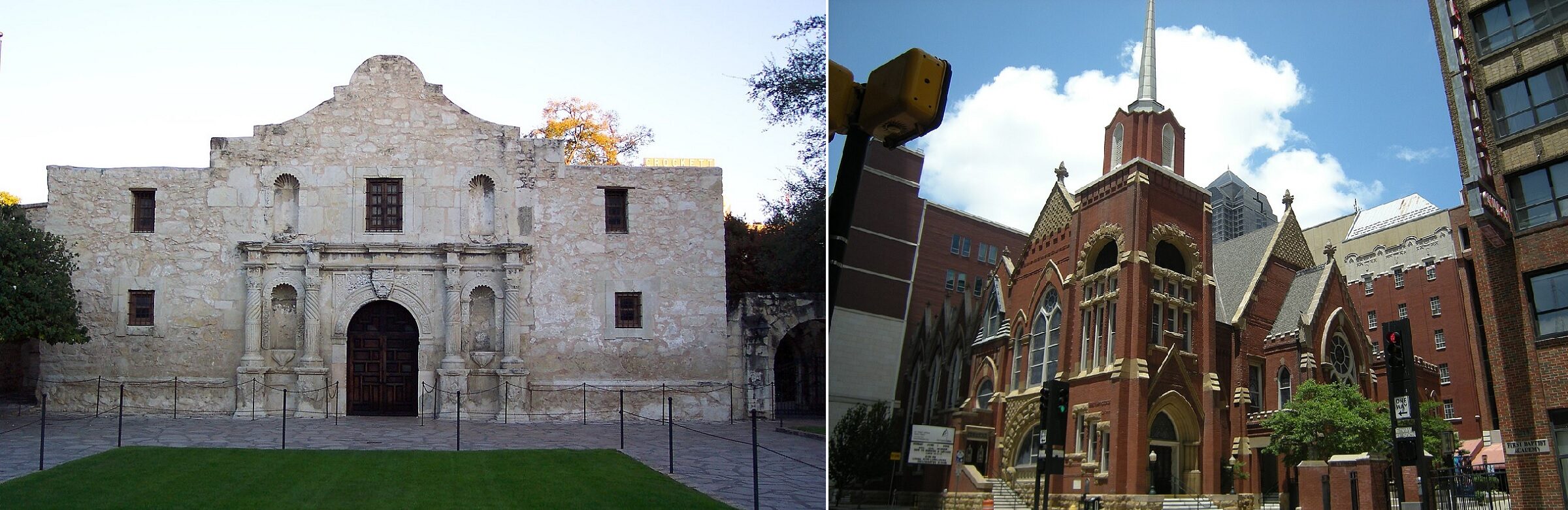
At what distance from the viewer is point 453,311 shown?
58.6 ft

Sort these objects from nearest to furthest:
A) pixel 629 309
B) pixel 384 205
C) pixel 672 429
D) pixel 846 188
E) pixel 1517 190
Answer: pixel 846 188 → pixel 1517 190 → pixel 672 429 → pixel 384 205 → pixel 629 309

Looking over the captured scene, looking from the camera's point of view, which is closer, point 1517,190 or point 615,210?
point 1517,190

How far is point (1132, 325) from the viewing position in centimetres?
530

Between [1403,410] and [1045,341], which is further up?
[1045,341]

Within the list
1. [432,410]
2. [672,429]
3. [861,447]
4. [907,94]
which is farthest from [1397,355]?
[432,410]

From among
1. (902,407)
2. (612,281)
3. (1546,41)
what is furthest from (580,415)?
(1546,41)

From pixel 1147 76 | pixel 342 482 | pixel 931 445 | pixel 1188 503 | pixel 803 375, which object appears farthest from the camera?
pixel 803 375

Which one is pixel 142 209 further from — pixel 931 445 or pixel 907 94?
pixel 907 94

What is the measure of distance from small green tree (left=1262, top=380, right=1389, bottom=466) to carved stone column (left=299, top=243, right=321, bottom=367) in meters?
15.1

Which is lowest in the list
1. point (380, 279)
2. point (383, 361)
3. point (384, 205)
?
point (383, 361)

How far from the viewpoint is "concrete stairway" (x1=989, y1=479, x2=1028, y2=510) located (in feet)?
17.3

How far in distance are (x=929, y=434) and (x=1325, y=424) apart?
166 centimetres

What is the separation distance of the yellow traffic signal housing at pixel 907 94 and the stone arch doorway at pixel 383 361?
1486 cm

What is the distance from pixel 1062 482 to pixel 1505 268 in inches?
98.8
